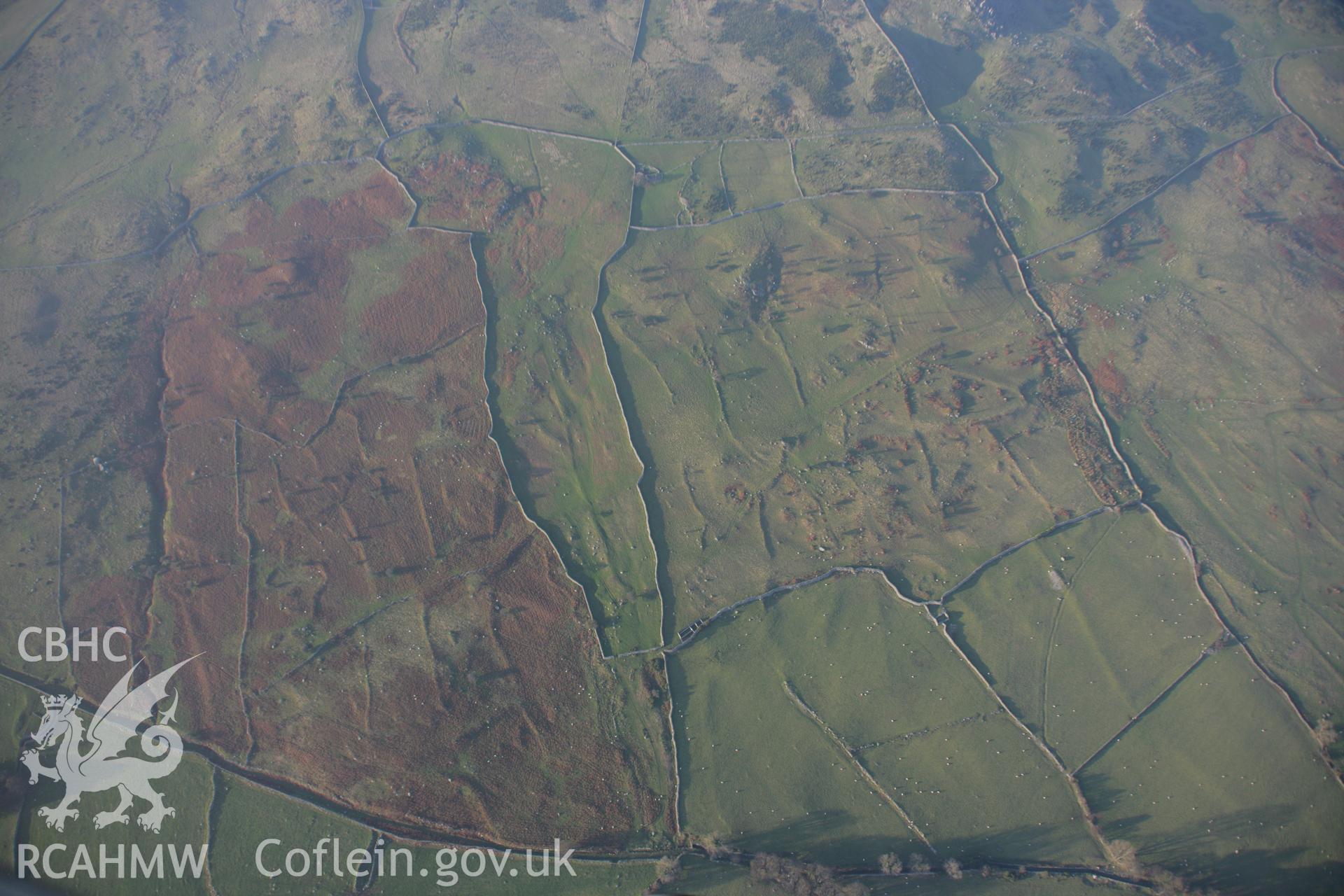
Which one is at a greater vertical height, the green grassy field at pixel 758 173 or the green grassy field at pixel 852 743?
the green grassy field at pixel 758 173

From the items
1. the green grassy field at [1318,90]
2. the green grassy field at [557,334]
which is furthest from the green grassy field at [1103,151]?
the green grassy field at [557,334]

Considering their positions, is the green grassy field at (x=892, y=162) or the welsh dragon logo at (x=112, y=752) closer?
the welsh dragon logo at (x=112, y=752)

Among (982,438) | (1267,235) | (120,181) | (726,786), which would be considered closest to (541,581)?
(726,786)

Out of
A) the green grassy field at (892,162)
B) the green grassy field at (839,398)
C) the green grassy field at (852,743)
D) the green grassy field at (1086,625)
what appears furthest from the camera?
the green grassy field at (892,162)

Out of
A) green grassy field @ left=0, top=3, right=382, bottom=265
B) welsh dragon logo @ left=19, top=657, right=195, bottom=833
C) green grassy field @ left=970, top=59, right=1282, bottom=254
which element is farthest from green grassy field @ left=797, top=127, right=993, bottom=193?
welsh dragon logo @ left=19, top=657, right=195, bottom=833

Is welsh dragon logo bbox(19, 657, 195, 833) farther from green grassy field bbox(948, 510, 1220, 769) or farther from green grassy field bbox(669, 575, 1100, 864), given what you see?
green grassy field bbox(948, 510, 1220, 769)

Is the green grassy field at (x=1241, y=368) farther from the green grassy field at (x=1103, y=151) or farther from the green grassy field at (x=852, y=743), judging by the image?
the green grassy field at (x=852, y=743)

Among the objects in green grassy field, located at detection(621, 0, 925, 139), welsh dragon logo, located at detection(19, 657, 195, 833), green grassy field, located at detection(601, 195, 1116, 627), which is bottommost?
welsh dragon logo, located at detection(19, 657, 195, 833)

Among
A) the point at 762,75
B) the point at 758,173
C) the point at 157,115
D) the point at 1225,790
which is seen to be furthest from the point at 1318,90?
the point at 157,115
